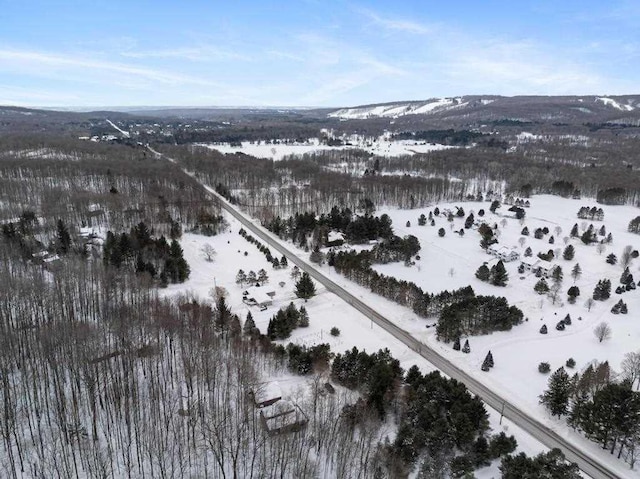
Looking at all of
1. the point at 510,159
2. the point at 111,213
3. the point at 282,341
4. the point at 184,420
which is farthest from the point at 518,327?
the point at 510,159

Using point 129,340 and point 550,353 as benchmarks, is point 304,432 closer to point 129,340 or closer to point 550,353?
point 129,340

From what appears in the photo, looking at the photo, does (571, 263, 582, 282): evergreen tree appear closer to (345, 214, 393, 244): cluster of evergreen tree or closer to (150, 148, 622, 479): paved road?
(345, 214, 393, 244): cluster of evergreen tree

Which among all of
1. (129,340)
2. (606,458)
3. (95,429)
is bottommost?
(606,458)

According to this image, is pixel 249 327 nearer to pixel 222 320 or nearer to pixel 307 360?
pixel 222 320

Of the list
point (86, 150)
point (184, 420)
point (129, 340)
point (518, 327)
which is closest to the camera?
point (184, 420)

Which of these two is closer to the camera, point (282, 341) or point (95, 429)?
point (95, 429)

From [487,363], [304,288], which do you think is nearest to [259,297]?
[304,288]

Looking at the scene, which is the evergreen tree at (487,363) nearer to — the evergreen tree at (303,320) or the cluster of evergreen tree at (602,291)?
the evergreen tree at (303,320)

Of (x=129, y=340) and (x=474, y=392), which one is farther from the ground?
(x=129, y=340)

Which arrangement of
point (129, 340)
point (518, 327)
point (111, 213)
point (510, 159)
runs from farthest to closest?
1. point (510, 159)
2. point (111, 213)
3. point (518, 327)
4. point (129, 340)

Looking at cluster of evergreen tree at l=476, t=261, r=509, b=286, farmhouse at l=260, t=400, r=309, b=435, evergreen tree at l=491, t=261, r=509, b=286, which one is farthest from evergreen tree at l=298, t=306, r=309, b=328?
evergreen tree at l=491, t=261, r=509, b=286
